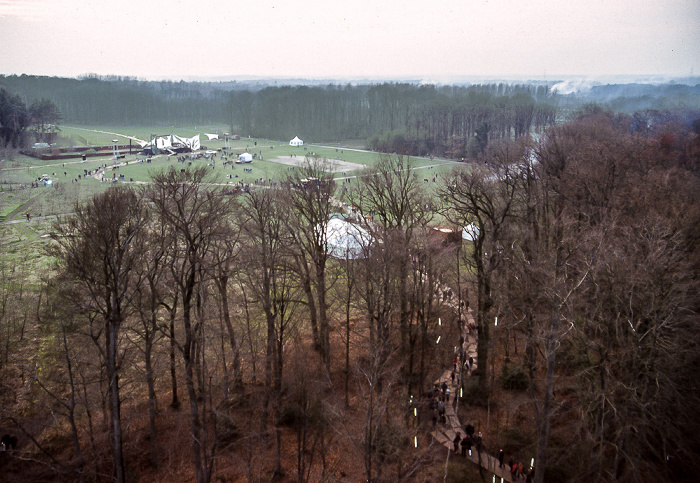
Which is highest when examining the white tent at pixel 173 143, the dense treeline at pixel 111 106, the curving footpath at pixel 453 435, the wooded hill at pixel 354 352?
the dense treeline at pixel 111 106

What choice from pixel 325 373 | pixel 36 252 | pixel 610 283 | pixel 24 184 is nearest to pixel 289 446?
pixel 325 373

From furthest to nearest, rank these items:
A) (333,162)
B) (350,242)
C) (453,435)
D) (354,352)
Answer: (333,162) → (350,242) → (354,352) → (453,435)

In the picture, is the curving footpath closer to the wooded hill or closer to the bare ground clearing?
the wooded hill

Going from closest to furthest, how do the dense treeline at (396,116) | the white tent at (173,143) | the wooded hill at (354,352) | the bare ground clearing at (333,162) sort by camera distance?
the wooded hill at (354,352) < the bare ground clearing at (333,162) < the white tent at (173,143) < the dense treeline at (396,116)

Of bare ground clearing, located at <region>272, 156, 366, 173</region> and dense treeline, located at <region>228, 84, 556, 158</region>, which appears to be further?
dense treeline, located at <region>228, 84, 556, 158</region>

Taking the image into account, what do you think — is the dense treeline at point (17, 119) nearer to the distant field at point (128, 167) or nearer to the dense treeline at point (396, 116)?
the distant field at point (128, 167)

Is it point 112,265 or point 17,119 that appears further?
point 17,119

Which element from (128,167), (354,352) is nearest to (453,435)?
(354,352)

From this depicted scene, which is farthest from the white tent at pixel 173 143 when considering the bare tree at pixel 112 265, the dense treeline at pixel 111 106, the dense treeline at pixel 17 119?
the bare tree at pixel 112 265

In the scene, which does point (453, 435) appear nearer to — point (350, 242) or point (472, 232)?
point (472, 232)

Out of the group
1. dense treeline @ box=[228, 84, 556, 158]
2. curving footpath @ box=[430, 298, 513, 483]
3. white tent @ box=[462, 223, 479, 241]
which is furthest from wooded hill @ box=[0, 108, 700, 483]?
dense treeline @ box=[228, 84, 556, 158]

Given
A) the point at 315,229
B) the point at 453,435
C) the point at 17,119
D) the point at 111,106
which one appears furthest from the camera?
the point at 111,106
